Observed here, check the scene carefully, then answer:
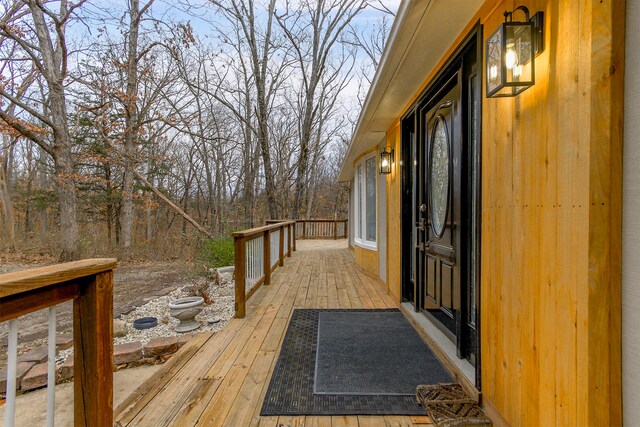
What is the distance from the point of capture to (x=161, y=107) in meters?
11.5

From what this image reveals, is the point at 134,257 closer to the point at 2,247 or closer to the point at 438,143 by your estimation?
the point at 2,247

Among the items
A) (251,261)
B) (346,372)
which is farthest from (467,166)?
(251,261)

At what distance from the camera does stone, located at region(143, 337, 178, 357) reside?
319cm

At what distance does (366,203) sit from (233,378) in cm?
420

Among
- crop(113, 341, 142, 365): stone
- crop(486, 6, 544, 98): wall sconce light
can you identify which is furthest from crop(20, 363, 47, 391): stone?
crop(486, 6, 544, 98): wall sconce light

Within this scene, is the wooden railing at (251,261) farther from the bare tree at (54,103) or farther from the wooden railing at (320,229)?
the wooden railing at (320,229)

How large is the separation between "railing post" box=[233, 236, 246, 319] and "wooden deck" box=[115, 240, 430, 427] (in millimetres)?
126

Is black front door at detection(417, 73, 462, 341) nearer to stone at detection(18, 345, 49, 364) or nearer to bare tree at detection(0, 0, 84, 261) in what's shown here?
stone at detection(18, 345, 49, 364)

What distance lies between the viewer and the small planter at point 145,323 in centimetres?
390

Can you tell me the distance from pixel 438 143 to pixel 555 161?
1.59 m

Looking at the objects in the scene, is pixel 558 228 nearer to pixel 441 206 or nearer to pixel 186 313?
pixel 441 206

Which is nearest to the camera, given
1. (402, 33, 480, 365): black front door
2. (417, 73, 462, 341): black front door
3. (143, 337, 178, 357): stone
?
(402, 33, 480, 365): black front door

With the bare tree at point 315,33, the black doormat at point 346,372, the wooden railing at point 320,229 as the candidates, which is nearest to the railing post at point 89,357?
the black doormat at point 346,372

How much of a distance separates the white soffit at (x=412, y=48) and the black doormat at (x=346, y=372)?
7.46 feet
